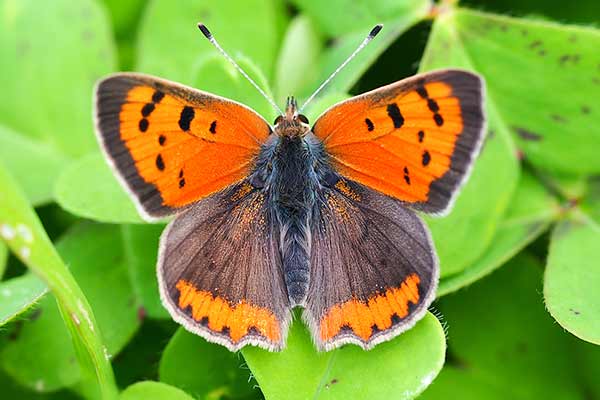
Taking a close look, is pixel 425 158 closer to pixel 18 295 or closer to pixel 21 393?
pixel 18 295

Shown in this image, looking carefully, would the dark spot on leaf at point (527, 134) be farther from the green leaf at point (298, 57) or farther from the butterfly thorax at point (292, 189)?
the butterfly thorax at point (292, 189)

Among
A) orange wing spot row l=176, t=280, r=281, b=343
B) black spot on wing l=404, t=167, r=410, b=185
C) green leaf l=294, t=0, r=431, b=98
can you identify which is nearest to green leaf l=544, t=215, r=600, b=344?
black spot on wing l=404, t=167, r=410, b=185

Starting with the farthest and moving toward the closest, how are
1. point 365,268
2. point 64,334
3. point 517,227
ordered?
point 517,227 < point 64,334 < point 365,268

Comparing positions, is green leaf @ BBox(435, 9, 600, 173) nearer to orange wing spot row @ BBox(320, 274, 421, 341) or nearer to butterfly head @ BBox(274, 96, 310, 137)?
butterfly head @ BBox(274, 96, 310, 137)

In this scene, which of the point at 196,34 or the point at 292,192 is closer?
the point at 292,192

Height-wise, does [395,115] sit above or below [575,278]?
above

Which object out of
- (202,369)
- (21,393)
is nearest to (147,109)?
(202,369)
